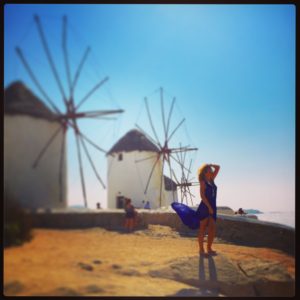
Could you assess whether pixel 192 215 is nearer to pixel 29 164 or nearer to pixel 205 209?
pixel 205 209

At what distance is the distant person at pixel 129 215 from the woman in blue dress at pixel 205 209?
0.72 meters

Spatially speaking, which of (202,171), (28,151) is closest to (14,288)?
(28,151)

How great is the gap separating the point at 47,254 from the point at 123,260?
0.87 meters

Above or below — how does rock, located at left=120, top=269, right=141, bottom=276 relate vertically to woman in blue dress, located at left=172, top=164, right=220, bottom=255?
below

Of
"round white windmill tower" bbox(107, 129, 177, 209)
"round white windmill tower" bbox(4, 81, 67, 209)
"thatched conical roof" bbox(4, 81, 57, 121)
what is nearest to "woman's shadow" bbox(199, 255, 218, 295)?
"round white windmill tower" bbox(107, 129, 177, 209)

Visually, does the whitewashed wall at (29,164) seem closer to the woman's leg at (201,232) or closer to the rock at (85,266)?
the rock at (85,266)

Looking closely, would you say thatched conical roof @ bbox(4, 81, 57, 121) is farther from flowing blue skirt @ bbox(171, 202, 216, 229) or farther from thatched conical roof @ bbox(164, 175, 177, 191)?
flowing blue skirt @ bbox(171, 202, 216, 229)

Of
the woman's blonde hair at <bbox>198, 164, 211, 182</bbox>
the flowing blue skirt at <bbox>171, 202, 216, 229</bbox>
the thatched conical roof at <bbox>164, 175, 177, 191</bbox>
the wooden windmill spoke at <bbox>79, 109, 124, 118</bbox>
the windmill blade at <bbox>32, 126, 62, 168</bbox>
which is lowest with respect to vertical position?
the flowing blue skirt at <bbox>171, 202, 216, 229</bbox>

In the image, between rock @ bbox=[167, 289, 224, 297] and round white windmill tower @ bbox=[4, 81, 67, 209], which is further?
rock @ bbox=[167, 289, 224, 297]

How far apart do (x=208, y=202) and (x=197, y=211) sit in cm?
19

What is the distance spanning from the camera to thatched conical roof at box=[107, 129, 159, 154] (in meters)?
3.98

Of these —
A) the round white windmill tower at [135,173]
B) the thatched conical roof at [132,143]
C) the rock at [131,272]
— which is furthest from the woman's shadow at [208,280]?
the thatched conical roof at [132,143]

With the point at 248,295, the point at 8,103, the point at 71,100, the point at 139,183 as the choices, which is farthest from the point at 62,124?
the point at 248,295

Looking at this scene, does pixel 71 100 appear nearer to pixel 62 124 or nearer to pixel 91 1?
pixel 62 124
